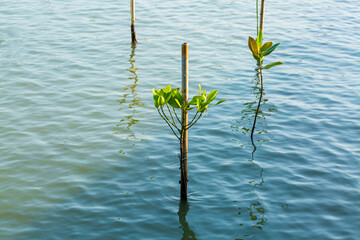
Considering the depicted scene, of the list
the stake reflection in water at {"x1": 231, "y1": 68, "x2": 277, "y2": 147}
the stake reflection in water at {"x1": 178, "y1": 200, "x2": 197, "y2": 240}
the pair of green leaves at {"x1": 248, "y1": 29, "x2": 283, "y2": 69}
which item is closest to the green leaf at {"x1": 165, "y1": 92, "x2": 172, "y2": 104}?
the stake reflection in water at {"x1": 178, "y1": 200, "x2": 197, "y2": 240}

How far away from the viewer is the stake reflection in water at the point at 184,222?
23.9 ft

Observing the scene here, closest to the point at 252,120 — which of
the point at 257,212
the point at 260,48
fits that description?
the point at 260,48

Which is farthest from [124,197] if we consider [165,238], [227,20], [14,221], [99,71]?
[227,20]

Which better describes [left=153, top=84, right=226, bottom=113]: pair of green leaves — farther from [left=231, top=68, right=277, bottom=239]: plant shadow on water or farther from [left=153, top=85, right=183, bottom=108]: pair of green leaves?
[left=231, top=68, right=277, bottom=239]: plant shadow on water

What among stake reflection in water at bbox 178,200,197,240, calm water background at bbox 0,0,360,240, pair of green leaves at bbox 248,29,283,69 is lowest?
stake reflection in water at bbox 178,200,197,240

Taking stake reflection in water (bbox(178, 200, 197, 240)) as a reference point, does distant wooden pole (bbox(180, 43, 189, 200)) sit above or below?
above

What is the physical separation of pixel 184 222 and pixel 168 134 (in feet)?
10.8

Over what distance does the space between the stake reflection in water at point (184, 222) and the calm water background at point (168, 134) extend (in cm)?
2

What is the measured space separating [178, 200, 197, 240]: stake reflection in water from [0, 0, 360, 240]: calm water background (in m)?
0.02

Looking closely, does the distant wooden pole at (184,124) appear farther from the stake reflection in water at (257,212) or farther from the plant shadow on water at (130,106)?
the plant shadow on water at (130,106)

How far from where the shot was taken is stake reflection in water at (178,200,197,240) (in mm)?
7270

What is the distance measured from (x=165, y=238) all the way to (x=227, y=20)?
12887mm

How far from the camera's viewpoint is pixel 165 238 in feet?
23.6

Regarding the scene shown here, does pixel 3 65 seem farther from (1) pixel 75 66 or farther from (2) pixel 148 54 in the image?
(2) pixel 148 54
